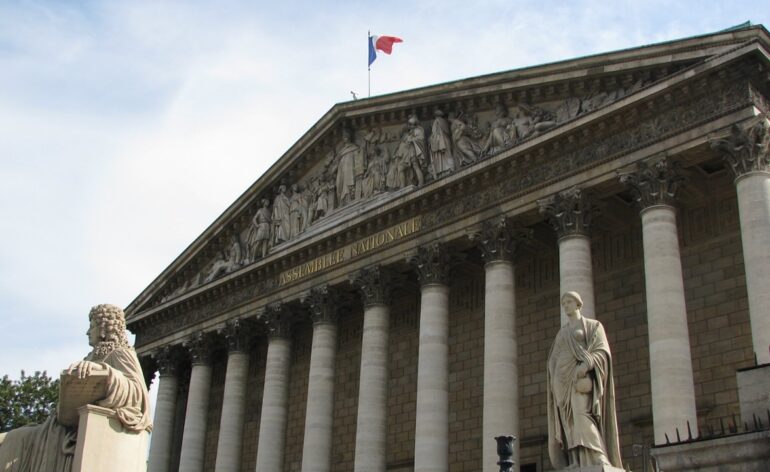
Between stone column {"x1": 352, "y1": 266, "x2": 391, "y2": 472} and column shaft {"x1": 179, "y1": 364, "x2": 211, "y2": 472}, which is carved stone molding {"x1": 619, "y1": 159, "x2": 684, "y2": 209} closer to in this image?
stone column {"x1": 352, "y1": 266, "x2": 391, "y2": 472}

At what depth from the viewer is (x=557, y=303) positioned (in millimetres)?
23391

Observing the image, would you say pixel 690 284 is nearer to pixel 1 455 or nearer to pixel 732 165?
pixel 732 165

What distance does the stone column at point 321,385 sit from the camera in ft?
79.6

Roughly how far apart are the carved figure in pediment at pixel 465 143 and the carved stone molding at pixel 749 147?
22.4 feet

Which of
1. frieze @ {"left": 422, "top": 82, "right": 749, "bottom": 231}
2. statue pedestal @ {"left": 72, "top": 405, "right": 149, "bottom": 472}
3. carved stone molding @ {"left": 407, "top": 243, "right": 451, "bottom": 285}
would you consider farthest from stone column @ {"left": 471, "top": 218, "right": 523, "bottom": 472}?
statue pedestal @ {"left": 72, "top": 405, "right": 149, "bottom": 472}

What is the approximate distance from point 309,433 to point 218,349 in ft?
28.3

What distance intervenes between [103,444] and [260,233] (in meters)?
23.0

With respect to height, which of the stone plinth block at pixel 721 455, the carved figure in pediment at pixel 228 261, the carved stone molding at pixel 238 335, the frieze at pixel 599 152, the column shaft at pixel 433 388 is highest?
the carved figure in pediment at pixel 228 261

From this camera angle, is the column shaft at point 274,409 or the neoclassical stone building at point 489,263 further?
the column shaft at point 274,409

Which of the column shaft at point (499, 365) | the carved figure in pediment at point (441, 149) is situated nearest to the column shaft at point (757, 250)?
the column shaft at point (499, 365)

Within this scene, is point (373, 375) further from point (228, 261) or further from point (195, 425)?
point (228, 261)

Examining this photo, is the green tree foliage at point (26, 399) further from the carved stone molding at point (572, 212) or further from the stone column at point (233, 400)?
the carved stone molding at point (572, 212)

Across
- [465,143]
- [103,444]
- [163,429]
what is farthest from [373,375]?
[103,444]

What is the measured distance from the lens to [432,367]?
21766mm
